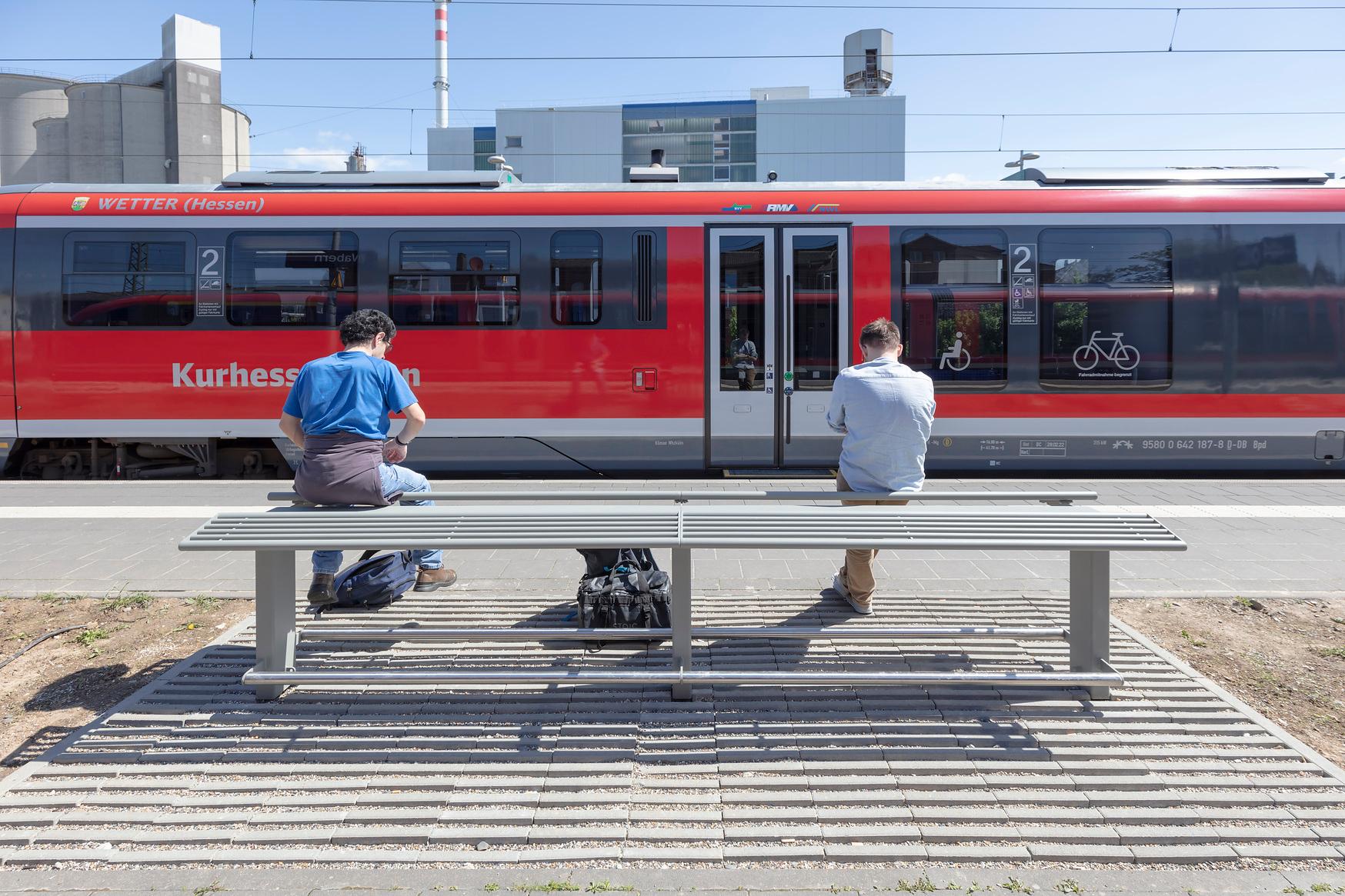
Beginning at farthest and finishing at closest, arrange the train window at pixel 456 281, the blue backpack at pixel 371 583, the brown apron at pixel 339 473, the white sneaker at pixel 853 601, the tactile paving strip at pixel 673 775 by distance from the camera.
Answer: the train window at pixel 456 281 < the blue backpack at pixel 371 583 < the white sneaker at pixel 853 601 < the brown apron at pixel 339 473 < the tactile paving strip at pixel 673 775

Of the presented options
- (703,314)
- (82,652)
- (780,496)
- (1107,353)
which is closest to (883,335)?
(780,496)

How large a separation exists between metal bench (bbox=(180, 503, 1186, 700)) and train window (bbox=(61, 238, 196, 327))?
23.9 feet

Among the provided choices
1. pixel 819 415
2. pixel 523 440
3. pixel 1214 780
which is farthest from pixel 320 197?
pixel 1214 780

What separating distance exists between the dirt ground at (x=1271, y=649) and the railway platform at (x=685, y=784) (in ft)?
0.69

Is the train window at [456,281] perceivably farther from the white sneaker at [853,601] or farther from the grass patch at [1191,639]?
the grass patch at [1191,639]

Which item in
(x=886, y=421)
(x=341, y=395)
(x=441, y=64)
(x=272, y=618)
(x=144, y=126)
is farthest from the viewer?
(x=441, y=64)

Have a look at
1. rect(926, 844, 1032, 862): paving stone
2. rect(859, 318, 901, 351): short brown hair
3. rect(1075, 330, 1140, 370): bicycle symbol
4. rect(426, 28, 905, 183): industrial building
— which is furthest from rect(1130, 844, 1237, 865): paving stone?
rect(426, 28, 905, 183): industrial building

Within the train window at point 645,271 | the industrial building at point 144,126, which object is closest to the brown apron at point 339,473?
the train window at point 645,271

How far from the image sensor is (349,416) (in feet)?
15.1

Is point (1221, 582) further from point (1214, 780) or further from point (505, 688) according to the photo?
point (505, 688)

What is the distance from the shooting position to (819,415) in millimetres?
10305

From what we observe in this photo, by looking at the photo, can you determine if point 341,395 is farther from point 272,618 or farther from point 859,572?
point 859,572

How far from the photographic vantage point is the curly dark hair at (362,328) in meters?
4.82

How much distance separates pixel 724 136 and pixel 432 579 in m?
68.6
